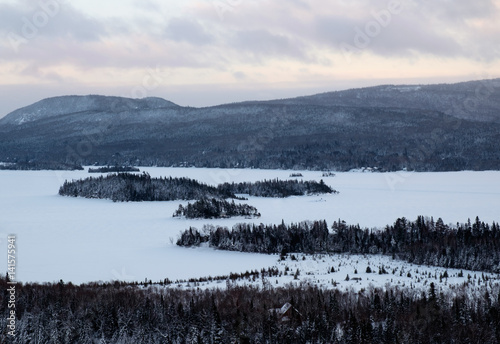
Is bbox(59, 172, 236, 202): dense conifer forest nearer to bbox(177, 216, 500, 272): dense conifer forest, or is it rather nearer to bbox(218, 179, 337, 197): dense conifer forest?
bbox(218, 179, 337, 197): dense conifer forest

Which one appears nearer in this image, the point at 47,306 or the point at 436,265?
the point at 47,306

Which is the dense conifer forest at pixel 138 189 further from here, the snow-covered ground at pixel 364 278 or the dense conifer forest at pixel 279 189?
the snow-covered ground at pixel 364 278

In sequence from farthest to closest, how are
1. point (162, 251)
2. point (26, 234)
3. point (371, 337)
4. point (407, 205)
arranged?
point (407, 205) < point (26, 234) < point (162, 251) < point (371, 337)

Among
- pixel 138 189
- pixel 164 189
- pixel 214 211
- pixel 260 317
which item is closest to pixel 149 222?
pixel 214 211

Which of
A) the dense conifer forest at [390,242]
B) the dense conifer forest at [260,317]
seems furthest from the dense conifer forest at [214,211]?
the dense conifer forest at [260,317]

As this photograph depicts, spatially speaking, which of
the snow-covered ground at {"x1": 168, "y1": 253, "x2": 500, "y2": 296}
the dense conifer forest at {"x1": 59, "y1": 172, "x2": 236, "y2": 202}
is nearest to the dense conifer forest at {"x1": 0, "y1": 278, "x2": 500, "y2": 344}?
the snow-covered ground at {"x1": 168, "y1": 253, "x2": 500, "y2": 296}

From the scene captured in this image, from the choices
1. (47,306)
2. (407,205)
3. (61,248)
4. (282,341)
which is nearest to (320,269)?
(282,341)

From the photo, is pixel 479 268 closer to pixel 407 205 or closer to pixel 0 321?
pixel 0 321
